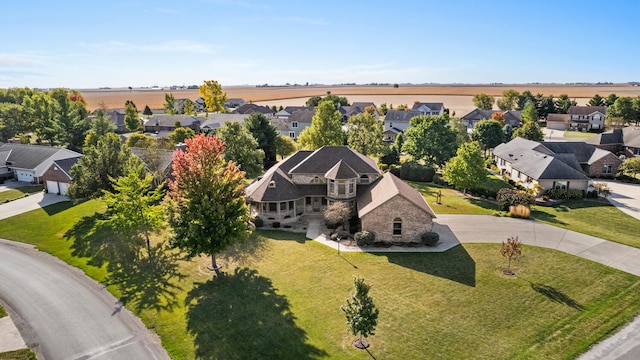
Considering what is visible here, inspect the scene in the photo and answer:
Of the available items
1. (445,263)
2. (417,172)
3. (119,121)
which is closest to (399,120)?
(417,172)

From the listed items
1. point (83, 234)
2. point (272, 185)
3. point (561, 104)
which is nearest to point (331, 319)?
point (272, 185)

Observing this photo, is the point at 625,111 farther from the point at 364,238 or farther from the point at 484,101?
the point at 364,238

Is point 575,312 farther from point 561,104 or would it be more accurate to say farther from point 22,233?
point 561,104

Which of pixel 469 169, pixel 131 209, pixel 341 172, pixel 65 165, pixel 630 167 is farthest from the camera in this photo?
pixel 630 167

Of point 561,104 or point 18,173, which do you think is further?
point 561,104

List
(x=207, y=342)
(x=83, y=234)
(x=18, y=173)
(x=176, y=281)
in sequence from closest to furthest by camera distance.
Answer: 1. (x=207, y=342)
2. (x=176, y=281)
3. (x=83, y=234)
4. (x=18, y=173)

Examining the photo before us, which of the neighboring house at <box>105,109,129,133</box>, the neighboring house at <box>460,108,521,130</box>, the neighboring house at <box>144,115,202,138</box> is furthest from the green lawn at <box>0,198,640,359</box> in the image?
the neighboring house at <box>460,108,521,130</box>
